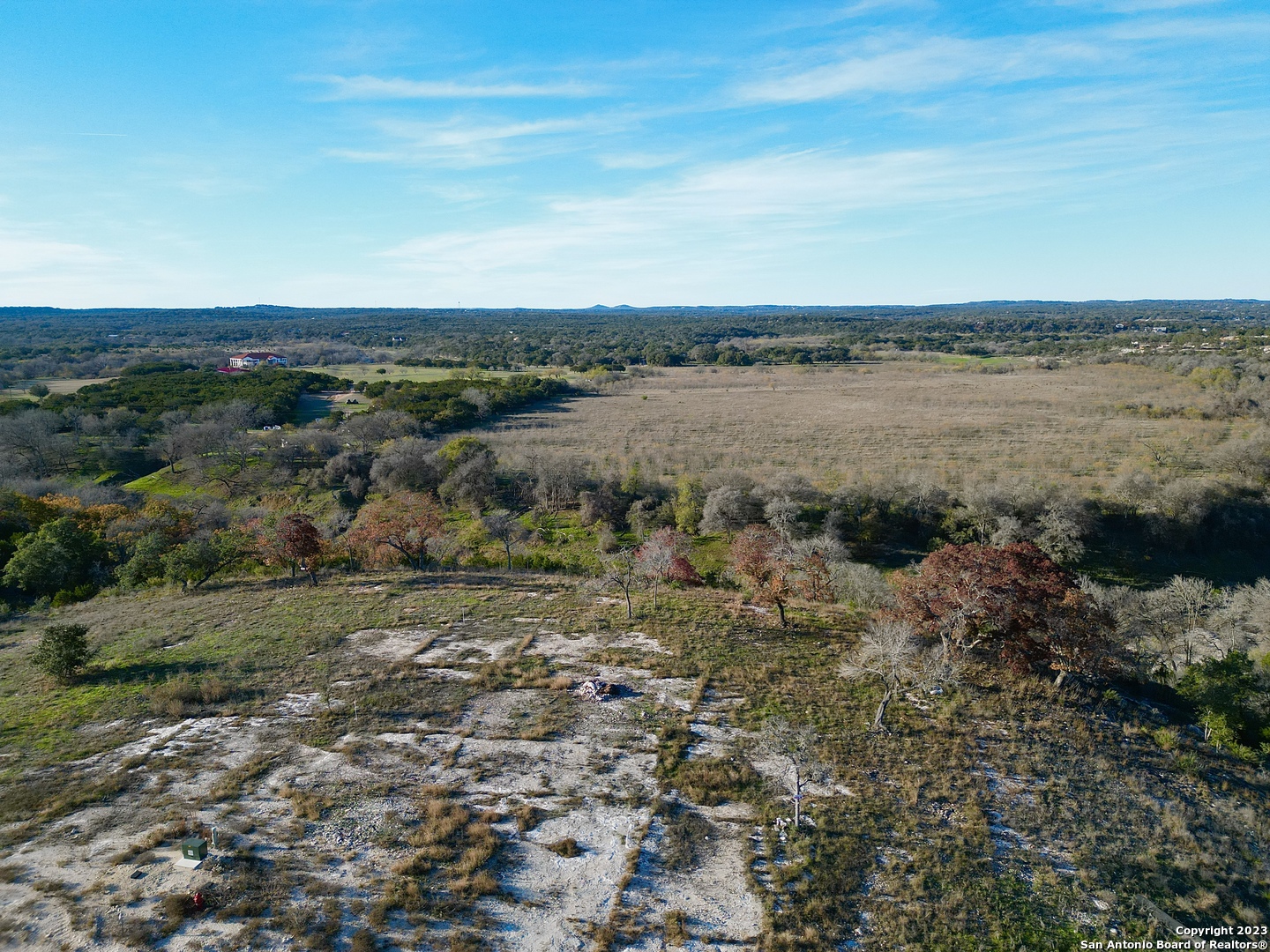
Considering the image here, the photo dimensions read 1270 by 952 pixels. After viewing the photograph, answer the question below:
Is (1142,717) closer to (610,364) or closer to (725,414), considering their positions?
(725,414)

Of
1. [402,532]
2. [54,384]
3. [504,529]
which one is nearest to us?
[402,532]

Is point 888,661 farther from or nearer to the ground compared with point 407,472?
nearer to the ground

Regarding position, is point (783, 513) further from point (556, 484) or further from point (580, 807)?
point (580, 807)

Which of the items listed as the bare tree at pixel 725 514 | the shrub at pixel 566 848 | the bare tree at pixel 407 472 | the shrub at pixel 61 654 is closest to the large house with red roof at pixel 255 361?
the bare tree at pixel 407 472

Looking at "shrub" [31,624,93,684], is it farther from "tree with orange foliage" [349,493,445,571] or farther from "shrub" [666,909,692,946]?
"shrub" [666,909,692,946]

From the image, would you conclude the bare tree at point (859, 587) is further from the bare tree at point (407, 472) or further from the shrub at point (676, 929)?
the bare tree at point (407, 472)

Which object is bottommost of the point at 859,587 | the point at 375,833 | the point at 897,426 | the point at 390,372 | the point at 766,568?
the point at 375,833

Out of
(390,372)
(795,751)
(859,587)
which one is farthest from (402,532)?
(390,372)
